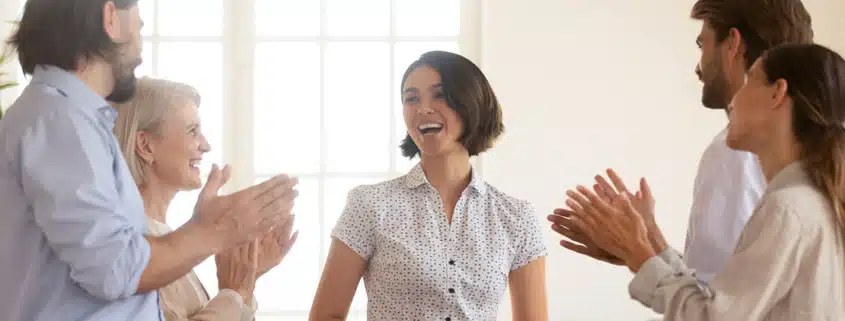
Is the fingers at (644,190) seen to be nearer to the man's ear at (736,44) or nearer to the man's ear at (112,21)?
the man's ear at (736,44)

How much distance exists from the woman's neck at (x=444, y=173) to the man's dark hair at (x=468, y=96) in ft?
0.23

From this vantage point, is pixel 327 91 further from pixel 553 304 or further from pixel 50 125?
pixel 50 125

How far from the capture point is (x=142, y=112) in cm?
221

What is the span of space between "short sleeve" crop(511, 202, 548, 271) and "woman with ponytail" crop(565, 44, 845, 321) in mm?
607

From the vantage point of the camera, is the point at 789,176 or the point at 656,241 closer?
the point at 789,176

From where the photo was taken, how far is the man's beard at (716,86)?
7.40 feet

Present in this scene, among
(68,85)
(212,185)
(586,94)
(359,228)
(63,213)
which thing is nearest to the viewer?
(63,213)

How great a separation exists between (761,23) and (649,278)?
0.69m

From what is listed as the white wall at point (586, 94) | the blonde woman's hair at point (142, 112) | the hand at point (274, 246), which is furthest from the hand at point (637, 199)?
the white wall at point (586, 94)

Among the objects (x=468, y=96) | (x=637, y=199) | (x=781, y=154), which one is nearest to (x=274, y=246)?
(x=468, y=96)

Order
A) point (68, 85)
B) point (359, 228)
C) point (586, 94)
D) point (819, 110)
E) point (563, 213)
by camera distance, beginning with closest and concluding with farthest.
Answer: point (68, 85) → point (819, 110) → point (563, 213) → point (359, 228) → point (586, 94)

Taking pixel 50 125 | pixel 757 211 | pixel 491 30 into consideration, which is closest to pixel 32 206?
pixel 50 125

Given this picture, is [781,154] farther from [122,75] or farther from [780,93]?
[122,75]

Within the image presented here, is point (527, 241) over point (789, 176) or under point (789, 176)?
under
